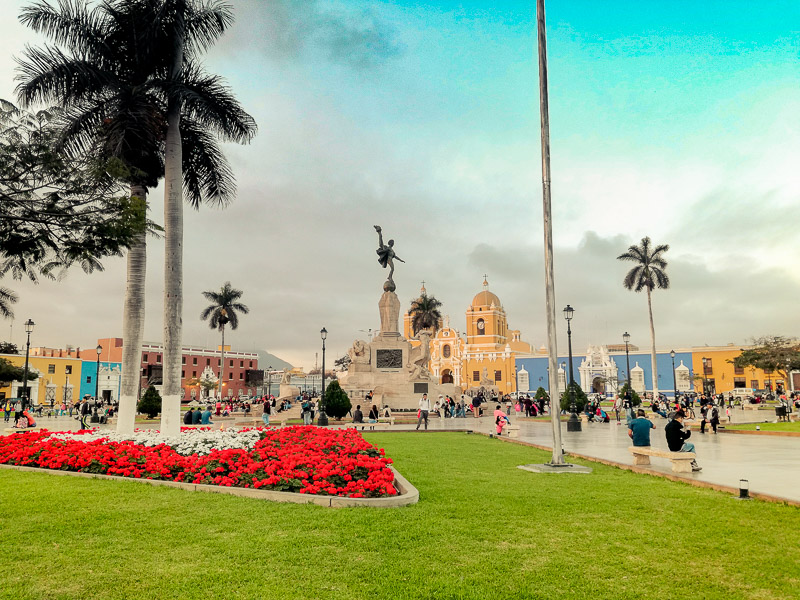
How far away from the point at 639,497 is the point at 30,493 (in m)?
7.88

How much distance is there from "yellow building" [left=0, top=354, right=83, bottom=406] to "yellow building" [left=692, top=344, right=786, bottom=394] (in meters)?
68.3

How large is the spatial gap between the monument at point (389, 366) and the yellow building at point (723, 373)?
45.2m

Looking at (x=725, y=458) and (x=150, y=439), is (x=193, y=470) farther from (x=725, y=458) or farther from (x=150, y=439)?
(x=725, y=458)

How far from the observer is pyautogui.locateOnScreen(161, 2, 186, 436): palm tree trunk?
12.5m

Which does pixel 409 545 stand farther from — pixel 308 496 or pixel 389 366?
pixel 389 366

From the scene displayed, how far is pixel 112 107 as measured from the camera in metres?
13.1

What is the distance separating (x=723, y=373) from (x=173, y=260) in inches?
2754

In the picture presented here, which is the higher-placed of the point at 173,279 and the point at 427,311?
the point at 427,311

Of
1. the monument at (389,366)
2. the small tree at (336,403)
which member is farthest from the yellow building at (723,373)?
the small tree at (336,403)

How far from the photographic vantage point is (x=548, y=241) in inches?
431

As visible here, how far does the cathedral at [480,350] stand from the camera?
79.2 meters

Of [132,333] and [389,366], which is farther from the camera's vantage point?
[389,366]

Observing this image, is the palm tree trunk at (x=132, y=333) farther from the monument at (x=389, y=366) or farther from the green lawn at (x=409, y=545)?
the monument at (x=389, y=366)

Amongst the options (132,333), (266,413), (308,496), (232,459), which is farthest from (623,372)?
(308,496)
